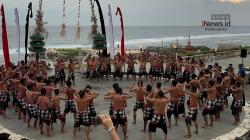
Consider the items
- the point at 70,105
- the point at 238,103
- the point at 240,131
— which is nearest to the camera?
the point at 240,131

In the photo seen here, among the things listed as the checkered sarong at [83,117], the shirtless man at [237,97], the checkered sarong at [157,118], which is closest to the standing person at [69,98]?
the checkered sarong at [83,117]

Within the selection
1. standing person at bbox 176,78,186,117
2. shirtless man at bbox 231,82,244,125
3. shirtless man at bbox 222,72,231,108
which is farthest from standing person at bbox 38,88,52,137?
shirtless man at bbox 222,72,231,108

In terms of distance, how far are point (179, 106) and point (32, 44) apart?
1045 cm

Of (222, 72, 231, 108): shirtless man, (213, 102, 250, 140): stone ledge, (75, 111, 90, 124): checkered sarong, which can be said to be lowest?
(213, 102, 250, 140): stone ledge

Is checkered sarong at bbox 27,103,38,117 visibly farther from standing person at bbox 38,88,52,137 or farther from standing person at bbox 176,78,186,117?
standing person at bbox 176,78,186,117

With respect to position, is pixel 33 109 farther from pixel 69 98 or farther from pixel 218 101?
pixel 218 101

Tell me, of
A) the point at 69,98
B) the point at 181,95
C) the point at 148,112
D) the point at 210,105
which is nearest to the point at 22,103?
the point at 69,98

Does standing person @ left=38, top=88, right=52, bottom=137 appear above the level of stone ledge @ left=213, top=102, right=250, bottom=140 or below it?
above

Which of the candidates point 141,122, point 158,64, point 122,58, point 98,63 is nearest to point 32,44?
point 98,63

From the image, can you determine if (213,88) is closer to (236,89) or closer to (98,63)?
(236,89)

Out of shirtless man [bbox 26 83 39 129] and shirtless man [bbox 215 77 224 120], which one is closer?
shirtless man [bbox 26 83 39 129]

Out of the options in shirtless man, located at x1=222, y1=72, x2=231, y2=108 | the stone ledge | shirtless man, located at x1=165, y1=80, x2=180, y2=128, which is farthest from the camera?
shirtless man, located at x1=222, y1=72, x2=231, y2=108

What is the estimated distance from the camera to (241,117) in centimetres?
1371

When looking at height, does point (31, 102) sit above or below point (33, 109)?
above
